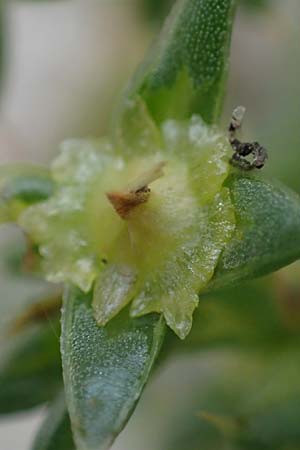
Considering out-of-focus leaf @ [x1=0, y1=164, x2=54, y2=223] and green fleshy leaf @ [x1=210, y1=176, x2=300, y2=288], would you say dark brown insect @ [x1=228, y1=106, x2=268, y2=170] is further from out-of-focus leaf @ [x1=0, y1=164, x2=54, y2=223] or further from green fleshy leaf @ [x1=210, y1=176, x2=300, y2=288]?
out-of-focus leaf @ [x1=0, y1=164, x2=54, y2=223]

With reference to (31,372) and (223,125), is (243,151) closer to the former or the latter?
(31,372)

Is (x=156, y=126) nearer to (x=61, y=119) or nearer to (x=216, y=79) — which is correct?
(x=216, y=79)

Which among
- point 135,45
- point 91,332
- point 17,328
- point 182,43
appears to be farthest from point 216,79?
point 135,45

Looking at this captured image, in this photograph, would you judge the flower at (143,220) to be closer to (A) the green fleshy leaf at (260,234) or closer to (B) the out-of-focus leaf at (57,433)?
(A) the green fleshy leaf at (260,234)

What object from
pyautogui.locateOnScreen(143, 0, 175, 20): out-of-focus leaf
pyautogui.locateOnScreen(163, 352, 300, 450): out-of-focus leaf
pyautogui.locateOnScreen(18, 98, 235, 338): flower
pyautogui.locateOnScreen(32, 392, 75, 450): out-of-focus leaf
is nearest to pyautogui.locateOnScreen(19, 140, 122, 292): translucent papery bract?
pyautogui.locateOnScreen(18, 98, 235, 338): flower

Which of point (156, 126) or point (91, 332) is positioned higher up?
point (156, 126)
